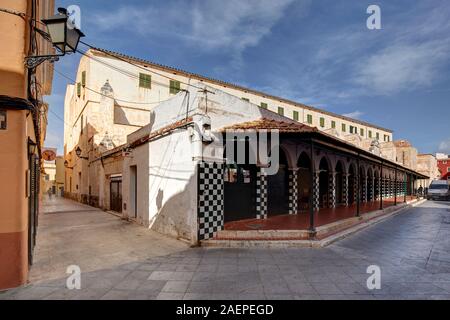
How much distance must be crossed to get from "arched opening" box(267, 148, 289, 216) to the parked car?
78.5 feet

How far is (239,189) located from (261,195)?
1114 millimetres

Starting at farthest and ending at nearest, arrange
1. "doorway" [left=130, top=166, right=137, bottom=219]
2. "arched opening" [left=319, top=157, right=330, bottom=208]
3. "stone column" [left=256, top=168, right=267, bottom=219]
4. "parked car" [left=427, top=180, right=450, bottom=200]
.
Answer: "parked car" [left=427, top=180, right=450, bottom=200], "arched opening" [left=319, top=157, right=330, bottom=208], "doorway" [left=130, top=166, right=137, bottom=219], "stone column" [left=256, top=168, right=267, bottom=219]

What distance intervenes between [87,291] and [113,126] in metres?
16.7

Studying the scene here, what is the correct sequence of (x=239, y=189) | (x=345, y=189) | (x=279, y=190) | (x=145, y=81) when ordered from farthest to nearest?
1. (x=145, y=81)
2. (x=345, y=189)
3. (x=279, y=190)
4. (x=239, y=189)

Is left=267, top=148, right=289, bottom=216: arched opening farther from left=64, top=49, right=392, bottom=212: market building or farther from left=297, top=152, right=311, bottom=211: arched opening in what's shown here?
left=64, top=49, right=392, bottom=212: market building

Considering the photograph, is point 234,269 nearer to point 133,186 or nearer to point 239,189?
point 239,189

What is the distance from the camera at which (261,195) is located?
395 inches

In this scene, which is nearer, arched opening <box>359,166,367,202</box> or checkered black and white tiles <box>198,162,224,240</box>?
checkered black and white tiles <box>198,162,224,240</box>

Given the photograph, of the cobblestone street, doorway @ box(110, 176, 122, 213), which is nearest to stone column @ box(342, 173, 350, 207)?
the cobblestone street

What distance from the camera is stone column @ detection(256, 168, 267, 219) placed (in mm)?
9961

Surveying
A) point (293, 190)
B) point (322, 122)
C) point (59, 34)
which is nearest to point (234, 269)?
point (59, 34)

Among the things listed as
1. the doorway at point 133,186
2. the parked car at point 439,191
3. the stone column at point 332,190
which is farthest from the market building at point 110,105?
the parked car at point 439,191

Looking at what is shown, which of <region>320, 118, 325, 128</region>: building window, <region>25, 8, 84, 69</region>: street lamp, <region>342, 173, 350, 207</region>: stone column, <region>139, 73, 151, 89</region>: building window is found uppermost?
<region>139, 73, 151, 89</region>: building window

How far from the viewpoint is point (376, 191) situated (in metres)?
23.7
